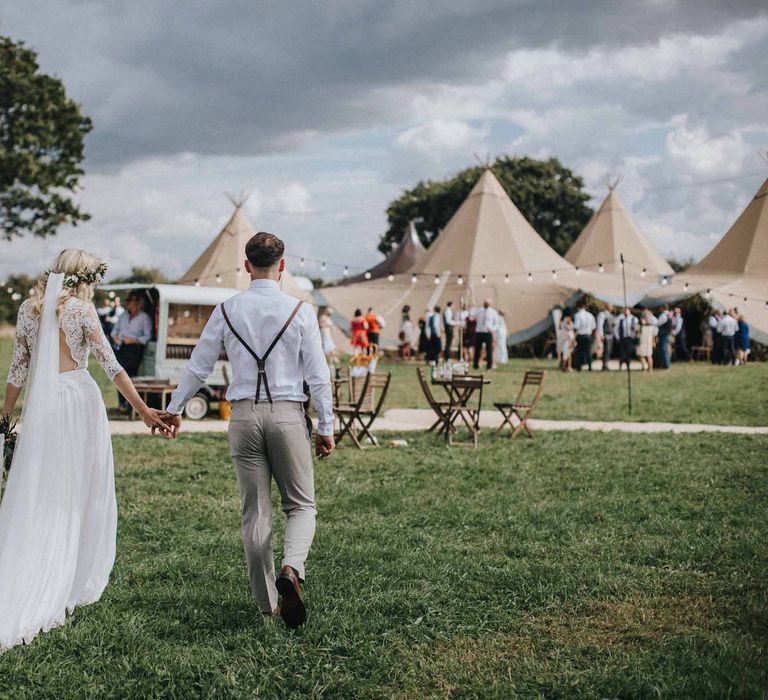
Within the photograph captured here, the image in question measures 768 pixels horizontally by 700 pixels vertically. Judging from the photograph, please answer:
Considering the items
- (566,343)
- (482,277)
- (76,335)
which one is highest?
(482,277)

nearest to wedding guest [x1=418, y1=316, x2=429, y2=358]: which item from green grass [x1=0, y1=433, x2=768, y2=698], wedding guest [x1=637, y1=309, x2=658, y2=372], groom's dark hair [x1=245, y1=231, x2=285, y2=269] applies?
wedding guest [x1=637, y1=309, x2=658, y2=372]

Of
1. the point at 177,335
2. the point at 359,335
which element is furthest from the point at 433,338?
the point at 177,335

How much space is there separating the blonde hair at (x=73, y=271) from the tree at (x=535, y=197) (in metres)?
45.0

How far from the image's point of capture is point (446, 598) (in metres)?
4.47

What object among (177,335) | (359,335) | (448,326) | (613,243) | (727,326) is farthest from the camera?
(613,243)

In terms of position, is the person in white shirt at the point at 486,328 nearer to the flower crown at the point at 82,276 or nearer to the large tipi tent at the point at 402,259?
the large tipi tent at the point at 402,259

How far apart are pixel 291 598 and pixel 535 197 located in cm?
4671

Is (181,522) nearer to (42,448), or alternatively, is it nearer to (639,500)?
(42,448)

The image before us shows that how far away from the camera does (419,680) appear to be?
3.49m

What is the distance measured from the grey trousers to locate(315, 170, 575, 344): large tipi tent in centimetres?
2405

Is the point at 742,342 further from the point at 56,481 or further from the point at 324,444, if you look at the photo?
the point at 56,481

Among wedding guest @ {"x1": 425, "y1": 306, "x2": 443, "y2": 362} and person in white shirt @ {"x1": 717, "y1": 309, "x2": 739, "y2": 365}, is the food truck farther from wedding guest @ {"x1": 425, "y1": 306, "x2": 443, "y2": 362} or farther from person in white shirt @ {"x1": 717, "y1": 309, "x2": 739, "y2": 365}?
person in white shirt @ {"x1": 717, "y1": 309, "x2": 739, "y2": 365}

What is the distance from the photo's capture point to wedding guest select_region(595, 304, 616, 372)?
22.9m

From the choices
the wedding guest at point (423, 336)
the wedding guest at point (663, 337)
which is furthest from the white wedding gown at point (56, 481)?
the wedding guest at point (423, 336)
